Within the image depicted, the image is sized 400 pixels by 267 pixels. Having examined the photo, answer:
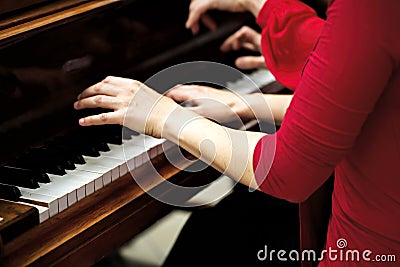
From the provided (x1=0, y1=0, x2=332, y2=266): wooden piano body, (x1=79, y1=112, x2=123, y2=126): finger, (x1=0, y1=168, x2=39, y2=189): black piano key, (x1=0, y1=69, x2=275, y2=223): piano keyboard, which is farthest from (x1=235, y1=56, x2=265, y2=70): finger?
(x1=0, y1=168, x2=39, y2=189): black piano key

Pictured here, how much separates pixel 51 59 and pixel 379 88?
77 centimetres

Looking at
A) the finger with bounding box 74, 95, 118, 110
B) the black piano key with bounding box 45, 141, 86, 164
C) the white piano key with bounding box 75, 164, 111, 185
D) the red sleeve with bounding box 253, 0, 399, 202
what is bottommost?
the white piano key with bounding box 75, 164, 111, 185

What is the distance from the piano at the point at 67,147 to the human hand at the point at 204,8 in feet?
0.50

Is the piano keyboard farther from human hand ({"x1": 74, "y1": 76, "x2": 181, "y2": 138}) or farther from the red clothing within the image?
the red clothing

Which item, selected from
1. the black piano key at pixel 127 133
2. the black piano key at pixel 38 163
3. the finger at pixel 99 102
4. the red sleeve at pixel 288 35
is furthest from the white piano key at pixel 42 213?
the red sleeve at pixel 288 35

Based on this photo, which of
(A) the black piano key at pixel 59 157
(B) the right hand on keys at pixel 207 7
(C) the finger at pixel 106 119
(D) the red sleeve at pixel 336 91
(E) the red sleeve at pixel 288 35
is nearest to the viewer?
(D) the red sleeve at pixel 336 91

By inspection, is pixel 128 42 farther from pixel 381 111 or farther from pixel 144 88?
pixel 381 111

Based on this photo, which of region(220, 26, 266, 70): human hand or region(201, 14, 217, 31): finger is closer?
region(201, 14, 217, 31): finger

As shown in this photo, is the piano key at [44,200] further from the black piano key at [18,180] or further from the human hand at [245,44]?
the human hand at [245,44]

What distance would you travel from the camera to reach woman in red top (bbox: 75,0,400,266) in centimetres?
101

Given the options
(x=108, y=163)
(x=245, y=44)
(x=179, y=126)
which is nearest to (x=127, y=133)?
(x=108, y=163)

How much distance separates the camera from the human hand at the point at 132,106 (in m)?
1.32

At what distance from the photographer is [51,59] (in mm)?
1530

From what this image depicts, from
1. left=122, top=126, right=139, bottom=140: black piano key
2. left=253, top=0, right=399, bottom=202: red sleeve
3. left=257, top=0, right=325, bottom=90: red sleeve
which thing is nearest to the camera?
left=253, top=0, right=399, bottom=202: red sleeve
